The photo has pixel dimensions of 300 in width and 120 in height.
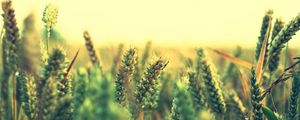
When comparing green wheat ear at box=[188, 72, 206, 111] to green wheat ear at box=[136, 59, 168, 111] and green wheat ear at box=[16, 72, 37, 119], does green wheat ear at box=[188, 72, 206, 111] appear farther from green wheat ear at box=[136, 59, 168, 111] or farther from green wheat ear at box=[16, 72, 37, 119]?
green wheat ear at box=[16, 72, 37, 119]

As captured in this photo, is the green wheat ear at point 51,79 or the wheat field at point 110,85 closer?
the wheat field at point 110,85

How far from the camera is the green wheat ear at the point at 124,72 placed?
1299 mm

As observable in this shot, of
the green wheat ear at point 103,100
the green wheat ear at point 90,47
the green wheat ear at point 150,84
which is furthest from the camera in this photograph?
the green wheat ear at point 90,47

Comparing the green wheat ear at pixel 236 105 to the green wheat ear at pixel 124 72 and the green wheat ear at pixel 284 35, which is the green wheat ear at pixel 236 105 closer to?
the green wheat ear at pixel 284 35

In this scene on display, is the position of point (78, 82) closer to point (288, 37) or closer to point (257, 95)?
point (257, 95)

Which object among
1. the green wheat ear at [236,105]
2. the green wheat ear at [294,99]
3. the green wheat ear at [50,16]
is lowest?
the green wheat ear at [236,105]

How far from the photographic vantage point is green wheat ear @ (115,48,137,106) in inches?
51.1

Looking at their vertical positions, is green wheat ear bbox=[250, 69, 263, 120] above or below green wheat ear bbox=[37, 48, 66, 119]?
below

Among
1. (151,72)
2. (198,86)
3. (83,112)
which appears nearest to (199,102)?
(198,86)

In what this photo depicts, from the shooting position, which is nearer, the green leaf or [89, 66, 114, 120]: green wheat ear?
[89, 66, 114, 120]: green wheat ear

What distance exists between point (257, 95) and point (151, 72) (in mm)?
297

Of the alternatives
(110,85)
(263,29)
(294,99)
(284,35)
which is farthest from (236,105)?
(110,85)

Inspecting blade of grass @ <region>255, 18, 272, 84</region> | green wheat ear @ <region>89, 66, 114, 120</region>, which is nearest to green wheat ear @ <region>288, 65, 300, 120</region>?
blade of grass @ <region>255, 18, 272, 84</region>

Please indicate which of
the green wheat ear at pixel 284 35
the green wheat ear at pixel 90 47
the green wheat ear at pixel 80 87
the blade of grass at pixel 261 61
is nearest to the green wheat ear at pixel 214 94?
the blade of grass at pixel 261 61
